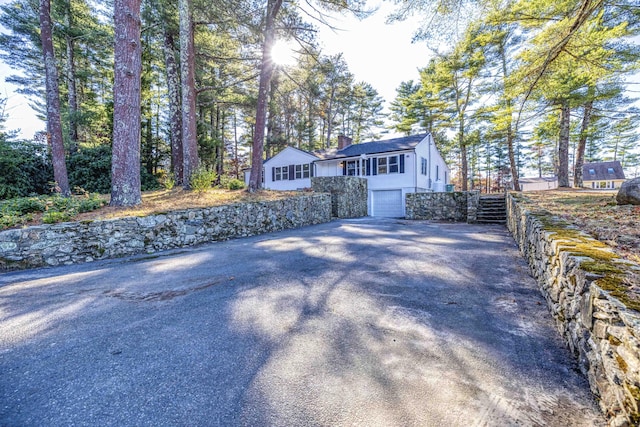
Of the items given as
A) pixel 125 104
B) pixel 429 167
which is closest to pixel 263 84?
pixel 125 104

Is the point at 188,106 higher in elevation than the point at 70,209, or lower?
higher

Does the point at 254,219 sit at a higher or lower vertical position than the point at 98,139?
lower

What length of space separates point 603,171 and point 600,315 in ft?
173

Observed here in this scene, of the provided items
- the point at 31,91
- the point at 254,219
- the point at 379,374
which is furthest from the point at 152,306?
→ the point at 31,91

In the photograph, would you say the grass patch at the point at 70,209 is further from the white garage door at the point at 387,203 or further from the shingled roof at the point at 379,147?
the shingled roof at the point at 379,147

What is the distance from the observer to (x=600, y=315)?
1.59 meters

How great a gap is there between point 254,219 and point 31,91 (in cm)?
2667

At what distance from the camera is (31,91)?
71.4 ft

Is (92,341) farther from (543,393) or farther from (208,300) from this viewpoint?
(543,393)

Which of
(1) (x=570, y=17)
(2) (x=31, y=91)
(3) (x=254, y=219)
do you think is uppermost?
(2) (x=31, y=91)

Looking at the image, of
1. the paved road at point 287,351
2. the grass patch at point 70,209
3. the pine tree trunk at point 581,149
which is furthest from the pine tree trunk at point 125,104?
the pine tree trunk at point 581,149

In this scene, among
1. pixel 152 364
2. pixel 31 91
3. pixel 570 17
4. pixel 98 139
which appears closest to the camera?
pixel 152 364

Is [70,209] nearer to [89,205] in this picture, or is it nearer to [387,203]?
[89,205]

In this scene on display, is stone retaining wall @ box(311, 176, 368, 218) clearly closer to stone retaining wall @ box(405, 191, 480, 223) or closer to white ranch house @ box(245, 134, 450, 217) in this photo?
white ranch house @ box(245, 134, 450, 217)
